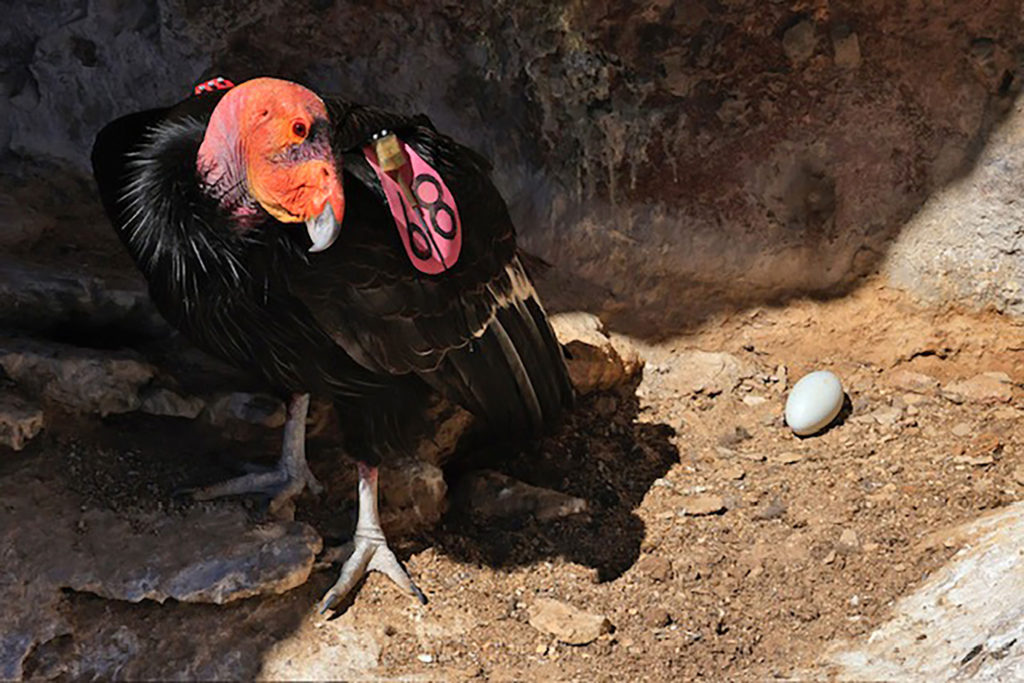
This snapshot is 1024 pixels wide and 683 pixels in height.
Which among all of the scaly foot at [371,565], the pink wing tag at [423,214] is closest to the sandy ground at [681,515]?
the scaly foot at [371,565]

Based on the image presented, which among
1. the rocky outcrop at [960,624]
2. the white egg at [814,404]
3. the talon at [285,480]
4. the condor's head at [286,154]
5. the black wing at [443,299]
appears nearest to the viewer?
the rocky outcrop at [960,624]

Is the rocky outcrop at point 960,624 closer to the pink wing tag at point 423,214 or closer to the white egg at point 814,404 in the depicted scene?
the white egg at point 814,404

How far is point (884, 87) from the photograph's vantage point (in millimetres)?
3883

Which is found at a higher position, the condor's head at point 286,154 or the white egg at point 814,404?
the condor's head at point 286,154

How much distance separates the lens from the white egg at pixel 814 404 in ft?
12.4

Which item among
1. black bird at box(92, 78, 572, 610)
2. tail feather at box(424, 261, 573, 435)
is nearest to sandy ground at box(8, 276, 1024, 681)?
black bird at box(92, 78, 572, 610)

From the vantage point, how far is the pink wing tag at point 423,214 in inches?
116

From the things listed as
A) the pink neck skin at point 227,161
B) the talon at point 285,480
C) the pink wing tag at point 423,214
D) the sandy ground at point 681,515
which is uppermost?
the pink neck skin at point 227,161

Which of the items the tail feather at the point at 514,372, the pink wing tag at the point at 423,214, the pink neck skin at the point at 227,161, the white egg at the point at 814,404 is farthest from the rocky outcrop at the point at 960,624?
the pink neck skin at the point at 227,161

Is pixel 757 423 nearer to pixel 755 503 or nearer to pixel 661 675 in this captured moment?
pixel 755 503

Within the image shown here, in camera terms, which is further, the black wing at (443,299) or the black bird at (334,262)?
the black wing at (443,299)

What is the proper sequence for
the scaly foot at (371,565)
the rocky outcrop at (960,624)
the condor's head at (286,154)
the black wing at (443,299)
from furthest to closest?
the scaly foot at (371,565)
the black wing at (443,299)
the condor's head at (286,154)
the rocky outcrop at (960,624)

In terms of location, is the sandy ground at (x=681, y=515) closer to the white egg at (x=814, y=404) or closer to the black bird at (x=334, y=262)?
the white egg at (x=814, y=404)

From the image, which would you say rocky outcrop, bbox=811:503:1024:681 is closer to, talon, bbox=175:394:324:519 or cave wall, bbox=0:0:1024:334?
cave wall, bbox=0:0:1024:334
